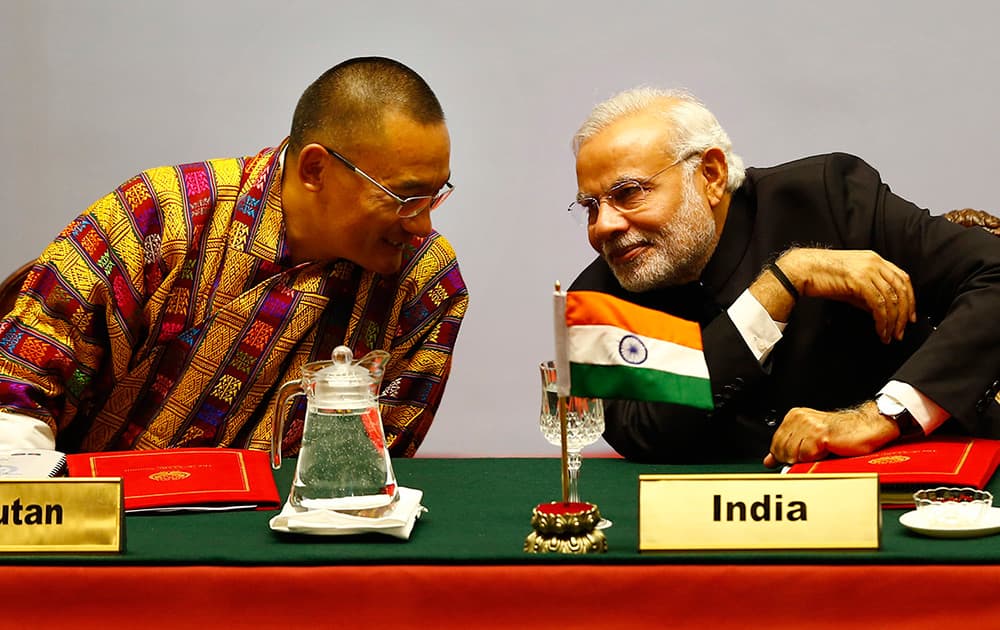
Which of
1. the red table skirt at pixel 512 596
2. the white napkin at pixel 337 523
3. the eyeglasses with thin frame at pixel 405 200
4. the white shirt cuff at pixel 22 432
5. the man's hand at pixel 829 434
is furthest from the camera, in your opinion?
the eyeglasses with thin frame at pixel 405 200

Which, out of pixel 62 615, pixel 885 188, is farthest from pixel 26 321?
pixel 885 188

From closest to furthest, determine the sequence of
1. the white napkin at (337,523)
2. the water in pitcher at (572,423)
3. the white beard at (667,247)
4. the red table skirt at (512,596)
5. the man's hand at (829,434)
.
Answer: the red table skirt at (512,596) → the white napkin at (337,523) → the water in pitcher at (572,423) → the man's hand at (829,434) → the white beard at (667,247)

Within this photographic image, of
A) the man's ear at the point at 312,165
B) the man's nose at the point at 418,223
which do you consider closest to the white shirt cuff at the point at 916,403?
the man's nose at the point at 418,223

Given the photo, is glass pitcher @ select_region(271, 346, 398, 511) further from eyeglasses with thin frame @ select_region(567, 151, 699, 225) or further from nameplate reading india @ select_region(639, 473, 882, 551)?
eyeglasses with thin frame @ select_region(567, 151, 699, 225)

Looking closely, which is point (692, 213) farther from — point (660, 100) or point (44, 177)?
point (44, 177)

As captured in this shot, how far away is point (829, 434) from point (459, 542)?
633 mm

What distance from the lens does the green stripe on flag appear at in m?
1.37

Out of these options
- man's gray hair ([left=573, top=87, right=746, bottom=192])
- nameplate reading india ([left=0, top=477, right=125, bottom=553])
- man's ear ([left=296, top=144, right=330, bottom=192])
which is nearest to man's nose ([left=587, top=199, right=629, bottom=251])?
man's gray hair ([left=573, top=87, right=746, bottom=192])

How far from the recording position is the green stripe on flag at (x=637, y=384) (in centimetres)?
137

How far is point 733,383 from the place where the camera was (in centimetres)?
197

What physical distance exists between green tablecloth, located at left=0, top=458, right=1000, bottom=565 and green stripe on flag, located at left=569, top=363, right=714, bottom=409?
161mm

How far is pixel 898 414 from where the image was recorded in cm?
183

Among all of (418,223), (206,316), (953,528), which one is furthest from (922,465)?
(206,316)

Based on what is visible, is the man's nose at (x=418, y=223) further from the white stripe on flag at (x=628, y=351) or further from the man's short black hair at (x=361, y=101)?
the white stripe on flag at (x=628, y=351)
